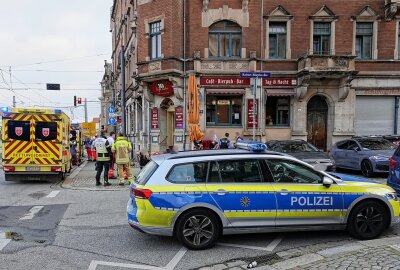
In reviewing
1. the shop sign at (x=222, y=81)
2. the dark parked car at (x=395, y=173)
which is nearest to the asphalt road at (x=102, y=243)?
the dark parked car at (x=395, y=173)

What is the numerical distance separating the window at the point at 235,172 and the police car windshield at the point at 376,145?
9.25 m

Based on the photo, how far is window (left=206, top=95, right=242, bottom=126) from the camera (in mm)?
19750

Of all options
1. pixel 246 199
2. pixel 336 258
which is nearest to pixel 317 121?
pixel 246 199

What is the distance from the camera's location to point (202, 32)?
19.5 metres

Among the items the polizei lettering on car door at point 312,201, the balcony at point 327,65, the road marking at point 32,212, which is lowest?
the road marking at point 32,212

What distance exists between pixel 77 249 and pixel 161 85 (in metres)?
15.0

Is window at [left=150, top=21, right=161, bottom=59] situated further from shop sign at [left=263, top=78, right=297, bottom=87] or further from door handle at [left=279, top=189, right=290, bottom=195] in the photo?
door handle at [left=279, top=189, right=290, bottom=195]

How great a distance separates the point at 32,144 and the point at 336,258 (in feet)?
35.5

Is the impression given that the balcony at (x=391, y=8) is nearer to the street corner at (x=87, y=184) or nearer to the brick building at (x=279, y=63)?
Answer: the brick building at (x=279, y=63)

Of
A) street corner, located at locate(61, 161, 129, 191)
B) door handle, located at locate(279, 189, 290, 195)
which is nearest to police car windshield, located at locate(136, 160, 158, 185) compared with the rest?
door handle, located at locate(279, 189, 290, 195)

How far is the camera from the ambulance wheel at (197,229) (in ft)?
17.4

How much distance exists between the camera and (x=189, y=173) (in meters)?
5.46

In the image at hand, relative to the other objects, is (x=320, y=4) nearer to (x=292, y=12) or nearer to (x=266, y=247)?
(x=292, y=12)

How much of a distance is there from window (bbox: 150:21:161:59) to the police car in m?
15.5
